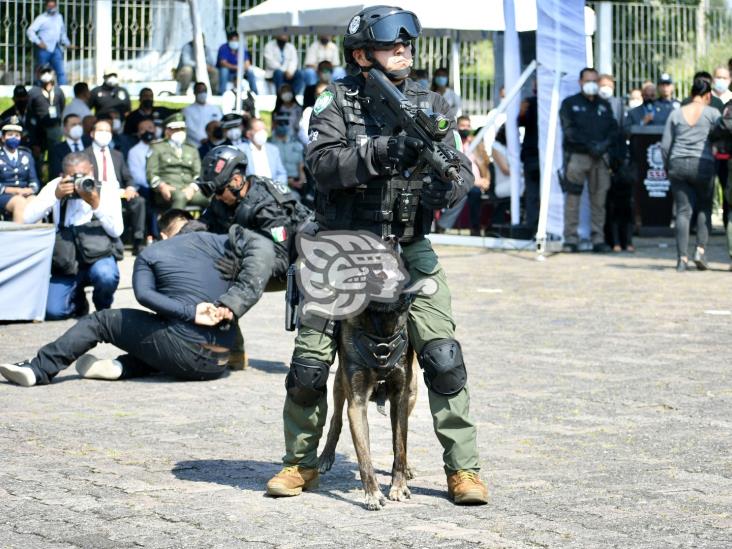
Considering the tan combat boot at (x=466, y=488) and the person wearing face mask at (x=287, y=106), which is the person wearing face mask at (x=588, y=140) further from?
the tan combat boot at (x=466, y=488)

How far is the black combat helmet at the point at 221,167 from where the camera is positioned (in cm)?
996

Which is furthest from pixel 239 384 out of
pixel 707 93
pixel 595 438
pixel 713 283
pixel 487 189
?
pixel 487 189

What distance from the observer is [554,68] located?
17797mm

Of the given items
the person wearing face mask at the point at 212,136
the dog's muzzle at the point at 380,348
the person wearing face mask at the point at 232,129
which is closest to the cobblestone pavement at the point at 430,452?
the dog's muzzle at the point at 380,348

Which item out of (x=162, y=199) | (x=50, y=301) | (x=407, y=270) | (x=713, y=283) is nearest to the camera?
(x=407, y=270)

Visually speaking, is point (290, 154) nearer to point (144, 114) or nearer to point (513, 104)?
point (144, 114)

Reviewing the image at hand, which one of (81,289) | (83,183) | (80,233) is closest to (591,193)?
(81,289)

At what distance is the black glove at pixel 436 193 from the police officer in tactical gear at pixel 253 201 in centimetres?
379

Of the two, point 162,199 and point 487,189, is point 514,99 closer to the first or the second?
point 487,189

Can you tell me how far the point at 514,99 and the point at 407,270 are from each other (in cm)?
1270

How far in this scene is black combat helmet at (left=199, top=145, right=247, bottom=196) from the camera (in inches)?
392

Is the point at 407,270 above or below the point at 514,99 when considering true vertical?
below

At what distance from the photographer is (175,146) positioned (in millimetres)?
18344

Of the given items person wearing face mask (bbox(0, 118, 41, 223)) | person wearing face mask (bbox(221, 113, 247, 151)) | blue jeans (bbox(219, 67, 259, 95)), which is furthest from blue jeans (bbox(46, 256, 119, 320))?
blue jeans (bbox(219, 67, 259, 95))
